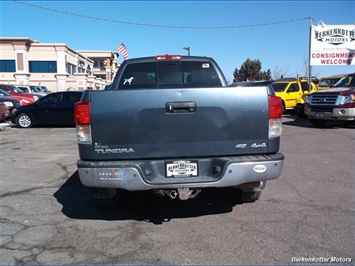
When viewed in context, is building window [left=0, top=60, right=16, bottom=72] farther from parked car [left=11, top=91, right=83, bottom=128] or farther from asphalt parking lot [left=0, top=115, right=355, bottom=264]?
asphalt parking lot [left=0, top=115, right=355, bottom=264]

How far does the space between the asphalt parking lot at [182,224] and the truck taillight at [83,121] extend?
112 cm

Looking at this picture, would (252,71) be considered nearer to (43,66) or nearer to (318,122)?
(43,66)

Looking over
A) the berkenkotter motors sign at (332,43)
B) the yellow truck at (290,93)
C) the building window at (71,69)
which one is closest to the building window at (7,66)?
the building window at (71,69)

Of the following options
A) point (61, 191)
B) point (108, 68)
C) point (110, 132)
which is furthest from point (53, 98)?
point (108, 68)

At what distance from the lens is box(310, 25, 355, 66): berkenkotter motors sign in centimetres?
2067

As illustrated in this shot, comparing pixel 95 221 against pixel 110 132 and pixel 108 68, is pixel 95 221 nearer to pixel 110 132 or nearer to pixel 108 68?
pixel 110 132

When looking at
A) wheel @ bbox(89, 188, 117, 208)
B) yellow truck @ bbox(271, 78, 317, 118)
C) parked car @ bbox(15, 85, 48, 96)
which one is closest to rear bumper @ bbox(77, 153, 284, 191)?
wheel @ bbox(89, 188, 117, 208)

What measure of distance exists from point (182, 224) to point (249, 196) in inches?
43.5

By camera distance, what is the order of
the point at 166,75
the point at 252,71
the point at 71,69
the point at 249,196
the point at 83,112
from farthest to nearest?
the point at 252,71 → the point at 71,69 → the point at 166,75 → the point at 249,196 → the point at 83,112

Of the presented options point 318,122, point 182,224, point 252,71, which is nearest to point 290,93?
point 318,122

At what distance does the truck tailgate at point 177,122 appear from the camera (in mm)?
3561

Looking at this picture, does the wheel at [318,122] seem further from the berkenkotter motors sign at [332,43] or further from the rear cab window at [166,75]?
the rear cab window at [166,75]

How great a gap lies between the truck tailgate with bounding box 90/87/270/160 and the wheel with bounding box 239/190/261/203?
105 cm

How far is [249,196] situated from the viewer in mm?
4629
